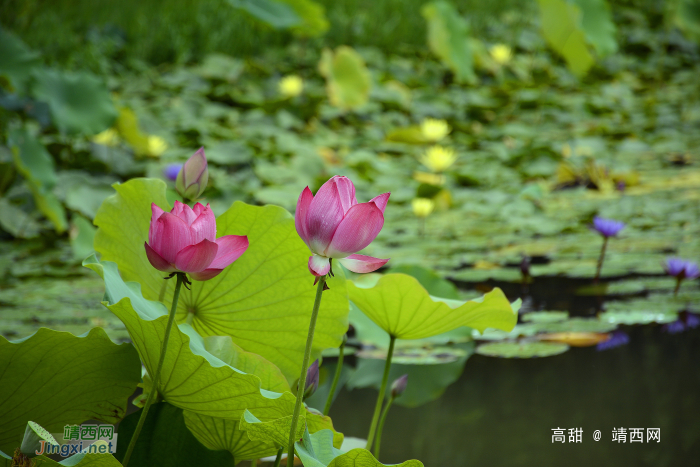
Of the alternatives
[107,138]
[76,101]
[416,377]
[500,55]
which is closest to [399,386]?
[416,377]

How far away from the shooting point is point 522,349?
108cm

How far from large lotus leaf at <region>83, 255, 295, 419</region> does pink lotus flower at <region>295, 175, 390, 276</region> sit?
0.42 ft

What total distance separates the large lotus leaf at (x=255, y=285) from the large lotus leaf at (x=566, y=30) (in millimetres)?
2679

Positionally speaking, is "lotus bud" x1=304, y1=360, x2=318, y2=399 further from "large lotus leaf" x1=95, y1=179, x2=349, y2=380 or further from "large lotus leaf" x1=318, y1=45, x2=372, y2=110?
"large lotus leaf" x1=318, y1=45, x2=372, y2=110

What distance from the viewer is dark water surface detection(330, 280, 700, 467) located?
2.64 feet

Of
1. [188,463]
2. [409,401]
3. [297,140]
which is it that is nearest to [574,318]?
[409,401]

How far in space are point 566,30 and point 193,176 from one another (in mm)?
2850

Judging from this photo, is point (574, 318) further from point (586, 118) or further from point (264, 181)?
point (586, 118)

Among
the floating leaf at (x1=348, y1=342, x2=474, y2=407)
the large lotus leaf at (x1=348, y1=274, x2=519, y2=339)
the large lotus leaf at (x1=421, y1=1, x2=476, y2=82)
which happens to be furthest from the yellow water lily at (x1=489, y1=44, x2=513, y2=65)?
the large lotus leaf at (x1=348, y1=274, x2=519, y2=339)

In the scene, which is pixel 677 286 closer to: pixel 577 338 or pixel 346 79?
pixel 577 338

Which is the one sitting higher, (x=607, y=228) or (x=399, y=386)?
(x=607, y=228)

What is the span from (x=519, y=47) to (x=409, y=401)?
4124 mm

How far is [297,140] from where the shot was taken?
2602 millimetres

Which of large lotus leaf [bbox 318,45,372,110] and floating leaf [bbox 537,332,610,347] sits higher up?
large lotus leaf [bbox 318,45,372,110]
